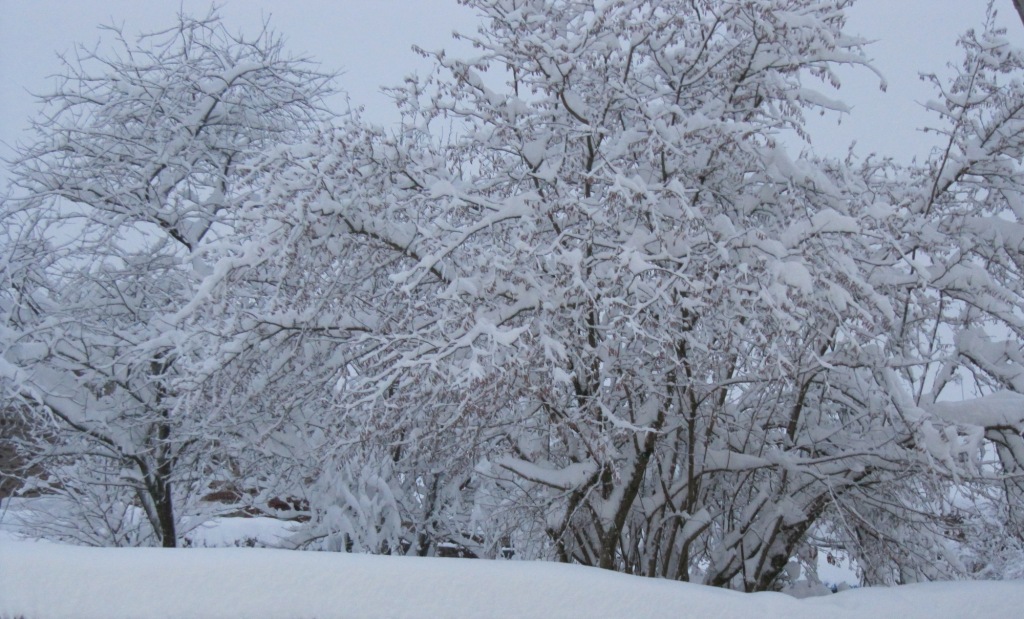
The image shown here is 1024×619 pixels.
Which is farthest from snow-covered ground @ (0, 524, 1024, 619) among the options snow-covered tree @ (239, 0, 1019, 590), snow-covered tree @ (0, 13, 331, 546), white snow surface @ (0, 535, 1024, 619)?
snow-covered tree @ (0, 13, 331, 546)

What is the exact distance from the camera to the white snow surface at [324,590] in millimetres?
3803

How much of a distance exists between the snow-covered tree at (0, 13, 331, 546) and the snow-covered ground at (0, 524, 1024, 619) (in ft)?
11.9

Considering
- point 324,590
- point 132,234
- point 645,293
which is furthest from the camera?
point 132,234

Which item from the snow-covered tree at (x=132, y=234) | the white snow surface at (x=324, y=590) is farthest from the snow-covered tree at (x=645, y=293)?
the snow-covered tree at (x=132, y=234)

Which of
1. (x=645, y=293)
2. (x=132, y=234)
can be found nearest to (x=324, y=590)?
(x=645, y=293)

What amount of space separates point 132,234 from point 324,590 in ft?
21.5

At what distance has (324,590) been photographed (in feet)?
12.7

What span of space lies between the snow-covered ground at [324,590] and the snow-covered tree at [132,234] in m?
3.63

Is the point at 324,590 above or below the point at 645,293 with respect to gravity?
below

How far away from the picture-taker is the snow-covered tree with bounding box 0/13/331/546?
8172 millimetres

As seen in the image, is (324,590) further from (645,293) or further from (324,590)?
(645,293)

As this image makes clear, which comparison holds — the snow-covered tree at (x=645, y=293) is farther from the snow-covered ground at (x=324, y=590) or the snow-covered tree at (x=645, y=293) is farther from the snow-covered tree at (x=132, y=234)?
the snow-covered tree at (x=132, y=234)

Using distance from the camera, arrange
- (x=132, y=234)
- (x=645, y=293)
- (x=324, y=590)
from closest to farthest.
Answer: (x=324, y=590), (x=645, y=293), (x=132, y=234)

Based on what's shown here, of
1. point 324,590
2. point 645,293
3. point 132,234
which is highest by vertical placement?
point 132,234
